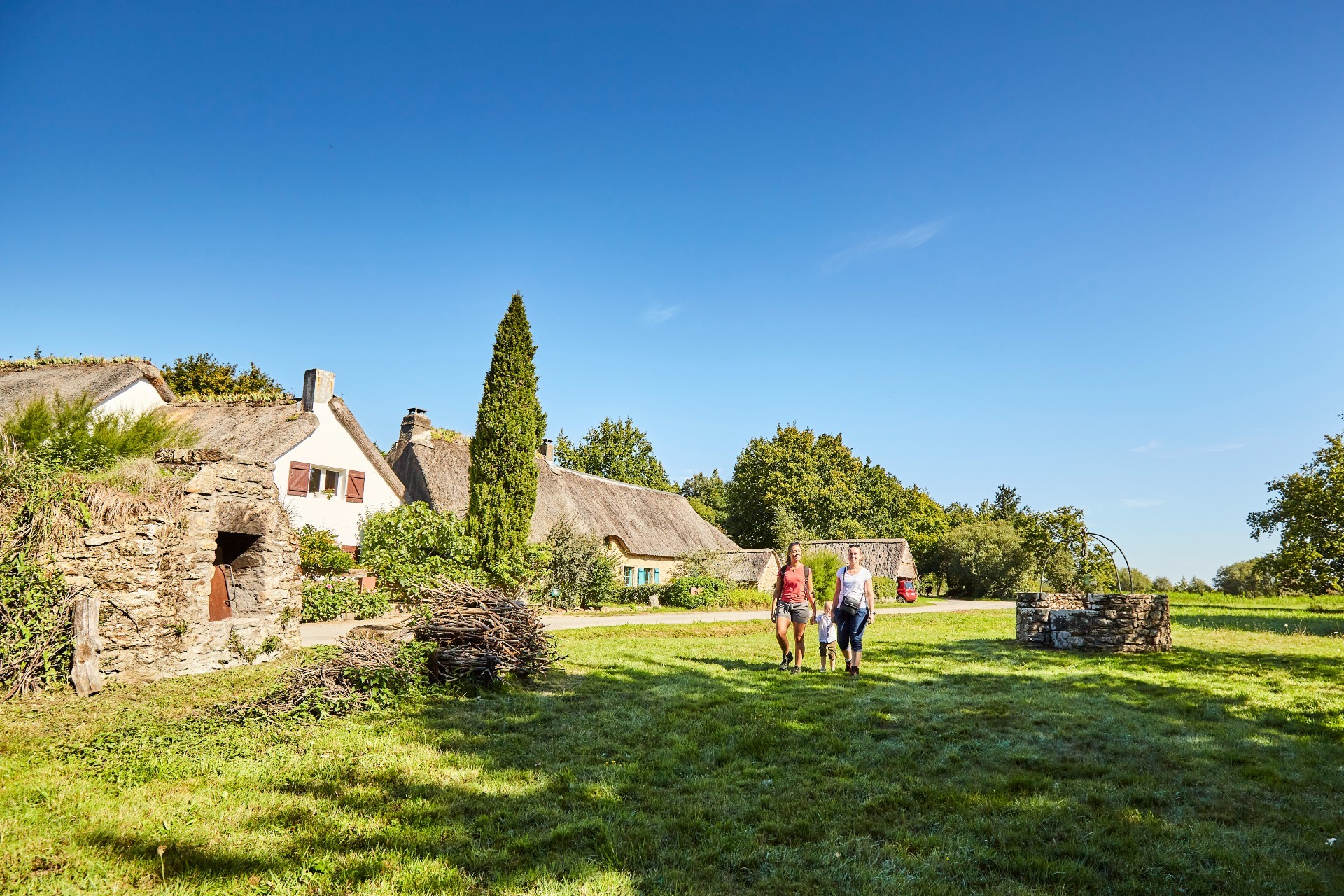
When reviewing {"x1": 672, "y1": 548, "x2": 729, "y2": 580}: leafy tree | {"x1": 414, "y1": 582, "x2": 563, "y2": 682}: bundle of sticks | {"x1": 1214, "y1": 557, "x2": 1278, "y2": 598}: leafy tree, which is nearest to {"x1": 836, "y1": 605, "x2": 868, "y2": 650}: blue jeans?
{"x1": 414, "y1": 582, "x2": 563, "y2": 682}: bundle of sticks

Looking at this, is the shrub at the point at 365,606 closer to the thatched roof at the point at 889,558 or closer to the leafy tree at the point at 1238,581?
the thatched roof at the point at 889,558

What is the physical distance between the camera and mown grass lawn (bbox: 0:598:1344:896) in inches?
A: 140

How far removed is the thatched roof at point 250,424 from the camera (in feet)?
71.9

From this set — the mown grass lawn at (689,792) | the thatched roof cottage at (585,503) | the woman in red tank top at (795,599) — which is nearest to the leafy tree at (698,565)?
the thatched roof cottage at (585,503)

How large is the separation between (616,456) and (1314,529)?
40577 millimetres

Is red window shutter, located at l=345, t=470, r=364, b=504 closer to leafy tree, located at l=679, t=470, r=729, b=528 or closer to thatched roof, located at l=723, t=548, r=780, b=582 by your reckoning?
thatched roof, located at l=723, t=548, r=780, b=582

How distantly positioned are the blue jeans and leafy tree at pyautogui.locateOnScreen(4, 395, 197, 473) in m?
10.1

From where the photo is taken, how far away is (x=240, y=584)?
10703 mm

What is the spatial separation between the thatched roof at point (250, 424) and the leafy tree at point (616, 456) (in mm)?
29548

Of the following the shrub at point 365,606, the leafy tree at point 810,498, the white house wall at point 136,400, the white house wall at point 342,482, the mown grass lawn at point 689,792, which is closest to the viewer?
the mown grass lawn at point 689,792

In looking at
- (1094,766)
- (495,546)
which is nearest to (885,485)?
(495,546)

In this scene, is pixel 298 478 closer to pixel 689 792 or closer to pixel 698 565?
pixel 698 565

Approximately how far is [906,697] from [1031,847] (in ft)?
12.8

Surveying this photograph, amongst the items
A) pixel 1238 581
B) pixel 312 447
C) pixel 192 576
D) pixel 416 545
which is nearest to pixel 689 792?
pixel 192 576
